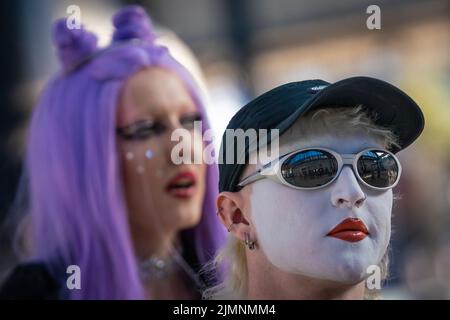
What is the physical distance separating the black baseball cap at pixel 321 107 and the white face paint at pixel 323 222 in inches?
1.8

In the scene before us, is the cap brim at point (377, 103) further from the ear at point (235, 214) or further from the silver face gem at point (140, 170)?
the silver face gem at point (140, 170)

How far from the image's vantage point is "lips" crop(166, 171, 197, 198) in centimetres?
149

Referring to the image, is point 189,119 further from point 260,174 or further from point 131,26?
point 260,174

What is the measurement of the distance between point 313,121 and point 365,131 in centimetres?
8

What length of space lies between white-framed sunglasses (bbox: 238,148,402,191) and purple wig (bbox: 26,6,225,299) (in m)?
0.50

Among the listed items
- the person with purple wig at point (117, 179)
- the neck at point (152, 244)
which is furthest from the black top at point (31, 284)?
the neck at point (152, 244)

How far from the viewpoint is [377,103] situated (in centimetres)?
110

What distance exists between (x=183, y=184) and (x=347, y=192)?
550 mm

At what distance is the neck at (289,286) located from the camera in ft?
3.60

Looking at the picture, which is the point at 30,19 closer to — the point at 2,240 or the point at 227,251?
the point at 2,240

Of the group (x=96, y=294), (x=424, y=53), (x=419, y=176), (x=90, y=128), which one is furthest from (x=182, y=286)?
(x=424, y=53)

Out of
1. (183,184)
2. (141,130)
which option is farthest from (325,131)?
(141,130)

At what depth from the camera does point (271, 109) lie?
1085mm

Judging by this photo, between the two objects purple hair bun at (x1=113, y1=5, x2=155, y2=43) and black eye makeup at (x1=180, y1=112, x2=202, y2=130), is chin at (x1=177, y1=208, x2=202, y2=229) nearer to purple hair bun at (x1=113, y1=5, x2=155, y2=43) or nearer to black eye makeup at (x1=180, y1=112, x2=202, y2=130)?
black eye makeup at (x1=180, y1=112, x2=202, y2=130)
